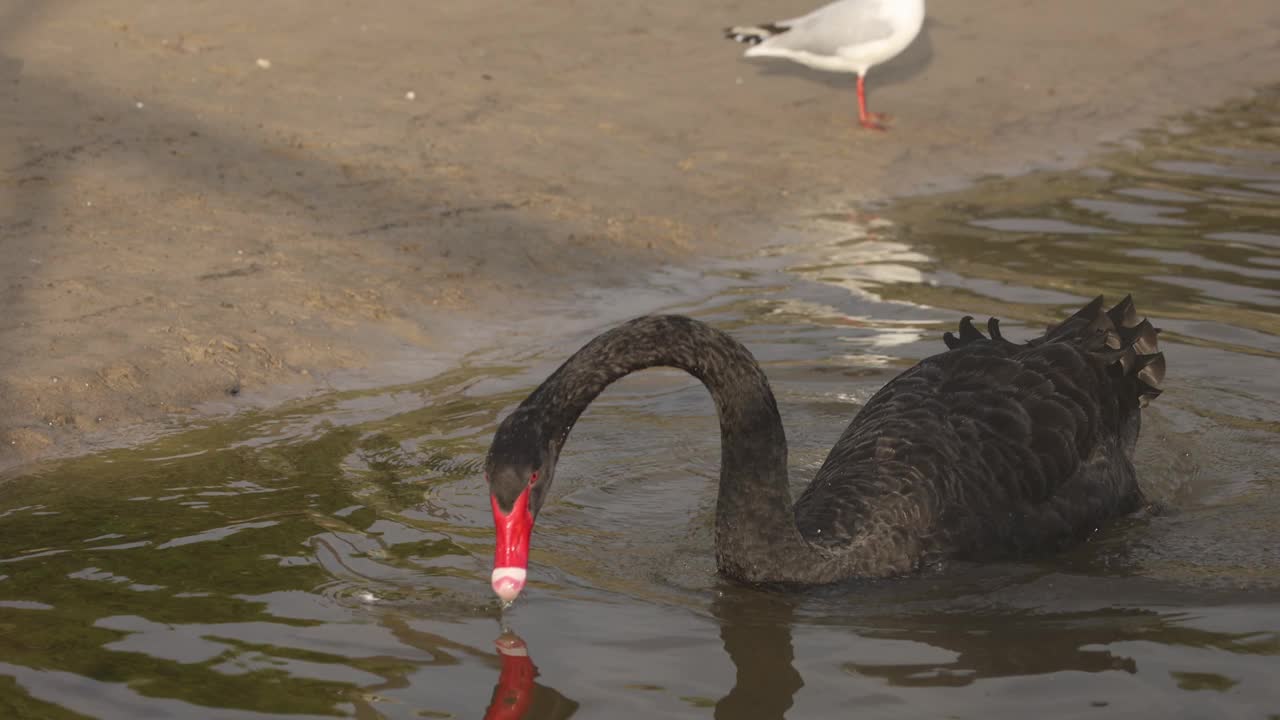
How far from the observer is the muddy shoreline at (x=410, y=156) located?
792cm

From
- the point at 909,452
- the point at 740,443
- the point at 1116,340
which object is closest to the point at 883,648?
the point at 740,443

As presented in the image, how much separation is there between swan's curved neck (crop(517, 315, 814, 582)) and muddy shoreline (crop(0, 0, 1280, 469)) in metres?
2.73

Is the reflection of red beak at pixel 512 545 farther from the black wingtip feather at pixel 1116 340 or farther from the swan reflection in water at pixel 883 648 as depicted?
the black wingtip feather at pixel 1116 340

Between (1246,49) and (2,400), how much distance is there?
487 inches

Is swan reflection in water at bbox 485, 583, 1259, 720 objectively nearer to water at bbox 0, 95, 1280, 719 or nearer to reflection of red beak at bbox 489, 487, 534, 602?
water at bbox 0, 95, 1280, 719

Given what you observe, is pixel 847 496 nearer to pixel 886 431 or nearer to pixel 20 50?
pixel 886 431

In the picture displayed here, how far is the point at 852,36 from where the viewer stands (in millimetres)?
12508

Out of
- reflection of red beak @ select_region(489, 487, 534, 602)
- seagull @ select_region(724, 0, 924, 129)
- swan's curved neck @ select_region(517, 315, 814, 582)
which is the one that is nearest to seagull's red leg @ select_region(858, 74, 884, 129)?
seagull @ select_region(724, 0, 924, 129)

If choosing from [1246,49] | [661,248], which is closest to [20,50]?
[661,248]

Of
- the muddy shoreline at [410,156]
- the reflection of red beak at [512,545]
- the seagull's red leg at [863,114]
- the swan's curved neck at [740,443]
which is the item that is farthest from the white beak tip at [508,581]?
the seagull's red leg at [863,114]

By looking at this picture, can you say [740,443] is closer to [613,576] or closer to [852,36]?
[613,576]

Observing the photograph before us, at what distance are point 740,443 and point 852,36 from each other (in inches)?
301

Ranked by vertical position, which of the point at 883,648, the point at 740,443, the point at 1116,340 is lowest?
the point at 883,648

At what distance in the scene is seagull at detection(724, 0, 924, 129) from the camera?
12.5 metres
